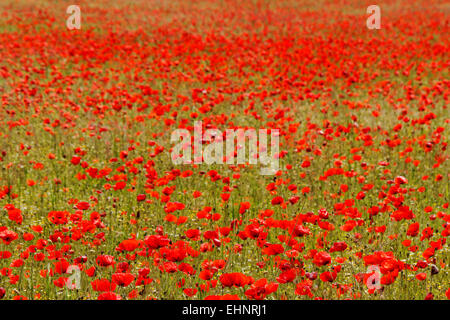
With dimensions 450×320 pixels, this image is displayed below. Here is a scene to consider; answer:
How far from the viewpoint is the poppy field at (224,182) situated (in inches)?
125

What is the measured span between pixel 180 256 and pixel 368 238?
1934 mm

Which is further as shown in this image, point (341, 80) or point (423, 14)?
point (423, 14)

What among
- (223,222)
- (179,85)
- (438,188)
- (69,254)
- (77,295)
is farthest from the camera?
(179,85)

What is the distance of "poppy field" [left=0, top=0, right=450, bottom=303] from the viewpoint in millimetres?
3184

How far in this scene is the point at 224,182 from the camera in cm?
425

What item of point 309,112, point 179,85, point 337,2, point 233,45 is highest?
point 337,2

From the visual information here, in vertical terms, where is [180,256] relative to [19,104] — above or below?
below

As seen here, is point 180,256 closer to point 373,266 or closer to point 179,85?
point 373,266

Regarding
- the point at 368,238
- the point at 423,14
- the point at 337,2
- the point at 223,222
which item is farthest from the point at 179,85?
the point at 337,2

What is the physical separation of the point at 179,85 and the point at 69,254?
22.8 ft

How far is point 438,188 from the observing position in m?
5.13
